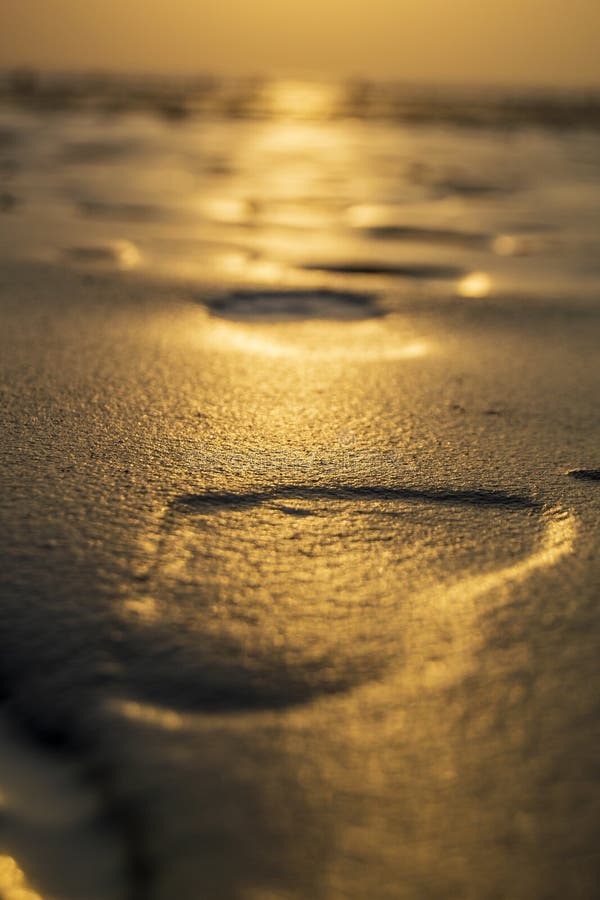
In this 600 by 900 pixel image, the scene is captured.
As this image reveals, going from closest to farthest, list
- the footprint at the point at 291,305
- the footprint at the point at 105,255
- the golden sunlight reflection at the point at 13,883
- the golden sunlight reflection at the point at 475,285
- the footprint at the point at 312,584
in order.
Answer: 1. the golden sunlight reflection at the point at 13,883
2. the footprint at the point at 312,584
3. the footprint at the point at 291,305
4. the golden sunlight reflection at the point at 475,285
5. the footprint at the point at 105,255

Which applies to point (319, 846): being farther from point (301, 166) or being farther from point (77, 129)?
point (77, 129)

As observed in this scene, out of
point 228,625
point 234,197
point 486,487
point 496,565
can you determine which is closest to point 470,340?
point 486,487

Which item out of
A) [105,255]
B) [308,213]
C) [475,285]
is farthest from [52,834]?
[308,213]

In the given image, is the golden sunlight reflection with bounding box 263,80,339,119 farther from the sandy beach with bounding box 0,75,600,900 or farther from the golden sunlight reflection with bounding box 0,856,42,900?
the golden sunlight reflection with bounding box 0,856,42,900

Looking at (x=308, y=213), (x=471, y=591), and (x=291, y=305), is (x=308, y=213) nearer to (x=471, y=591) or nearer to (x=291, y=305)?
(x=291, y=305)

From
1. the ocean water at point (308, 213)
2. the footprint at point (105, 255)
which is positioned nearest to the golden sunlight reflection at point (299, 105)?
the ocean water at point (308, 213)

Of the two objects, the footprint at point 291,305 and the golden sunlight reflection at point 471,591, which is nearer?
the golden sunlight reflection at point 471,591

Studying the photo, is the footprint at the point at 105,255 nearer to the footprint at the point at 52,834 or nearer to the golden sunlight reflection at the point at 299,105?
the footprint at the point at 52,834
